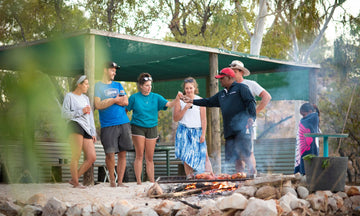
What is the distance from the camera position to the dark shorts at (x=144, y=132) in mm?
5832

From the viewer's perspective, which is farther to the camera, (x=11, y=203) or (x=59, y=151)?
(x=59, y=151)

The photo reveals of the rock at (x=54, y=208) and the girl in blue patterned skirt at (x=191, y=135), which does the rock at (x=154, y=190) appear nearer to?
the rock at (x=54, y=208)

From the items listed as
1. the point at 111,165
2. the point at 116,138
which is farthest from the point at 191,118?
the point at 111,165

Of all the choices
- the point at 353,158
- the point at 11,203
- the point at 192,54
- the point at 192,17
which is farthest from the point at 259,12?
the point at 11,203

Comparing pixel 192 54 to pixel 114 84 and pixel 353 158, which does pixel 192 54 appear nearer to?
pixel 114 84

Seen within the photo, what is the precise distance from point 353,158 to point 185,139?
19.3ft

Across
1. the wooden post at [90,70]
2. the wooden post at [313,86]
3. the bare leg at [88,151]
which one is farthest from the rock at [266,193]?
the wooden post at [313,86]

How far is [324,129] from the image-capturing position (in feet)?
40.3

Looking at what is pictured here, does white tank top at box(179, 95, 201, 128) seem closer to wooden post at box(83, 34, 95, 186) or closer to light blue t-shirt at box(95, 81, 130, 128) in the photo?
light blue t-shirt at box(95, 81, 130, 128)

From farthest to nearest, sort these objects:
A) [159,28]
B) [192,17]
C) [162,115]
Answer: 1. [162,115]
2. [192,17]
3. [159,28]

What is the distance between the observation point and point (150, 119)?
5.89 meters

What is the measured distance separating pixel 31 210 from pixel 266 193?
1.94 metres

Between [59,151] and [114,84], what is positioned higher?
[114,84]

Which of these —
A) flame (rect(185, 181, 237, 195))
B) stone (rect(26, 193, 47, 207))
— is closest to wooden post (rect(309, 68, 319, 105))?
flame (rect(185, 181, 237, 195))
